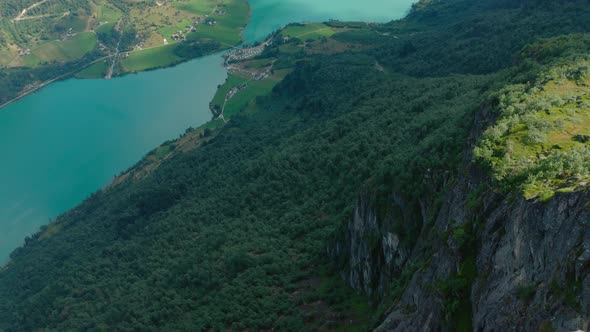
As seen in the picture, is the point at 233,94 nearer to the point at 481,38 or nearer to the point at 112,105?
the point at 112,105

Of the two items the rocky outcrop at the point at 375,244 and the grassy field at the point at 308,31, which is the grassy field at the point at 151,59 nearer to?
Result: the grassy field at the point at 308,31

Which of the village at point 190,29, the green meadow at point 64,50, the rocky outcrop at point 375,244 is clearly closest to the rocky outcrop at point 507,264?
the rocky outcrop at point 375,244

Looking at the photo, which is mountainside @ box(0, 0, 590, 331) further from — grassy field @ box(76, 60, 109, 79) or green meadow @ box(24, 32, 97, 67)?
green meadow @ box(24, 32, 97, 67)

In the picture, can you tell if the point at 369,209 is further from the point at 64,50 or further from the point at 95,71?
the point at 64,50

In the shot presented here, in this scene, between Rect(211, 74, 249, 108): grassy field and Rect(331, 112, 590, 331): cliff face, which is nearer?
Rect(331, 112, 590, 331): cliff face

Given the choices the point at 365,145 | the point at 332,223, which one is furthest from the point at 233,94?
the point at 332,223

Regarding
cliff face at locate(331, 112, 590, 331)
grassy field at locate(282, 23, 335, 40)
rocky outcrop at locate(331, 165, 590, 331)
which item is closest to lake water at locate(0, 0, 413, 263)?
grassy field at locate(282, 23, 335, 40)
